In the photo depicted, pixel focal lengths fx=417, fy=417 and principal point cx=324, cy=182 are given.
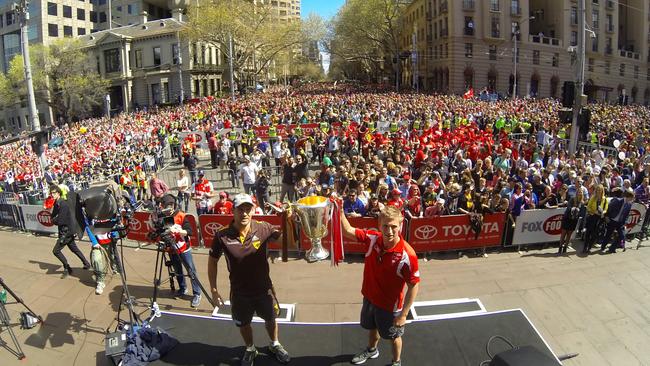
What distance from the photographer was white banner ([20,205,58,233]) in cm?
1125

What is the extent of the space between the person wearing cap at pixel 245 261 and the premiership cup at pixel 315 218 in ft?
1.15

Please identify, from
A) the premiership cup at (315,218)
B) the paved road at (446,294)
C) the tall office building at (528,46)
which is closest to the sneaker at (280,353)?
the paved road at (446,294)

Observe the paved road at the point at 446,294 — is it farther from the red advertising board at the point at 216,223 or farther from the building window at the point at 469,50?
the building window at the point at 469,50

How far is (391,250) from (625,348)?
13.5 ft

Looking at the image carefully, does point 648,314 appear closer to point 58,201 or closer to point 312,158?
point 58,201

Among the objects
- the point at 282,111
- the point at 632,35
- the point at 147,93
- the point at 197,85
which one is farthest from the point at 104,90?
the point at 632,35

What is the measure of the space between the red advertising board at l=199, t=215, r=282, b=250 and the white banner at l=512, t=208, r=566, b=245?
527cm

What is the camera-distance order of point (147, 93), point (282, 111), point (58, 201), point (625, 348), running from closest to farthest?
point (625, 348), point (58, 201), point (282, 111), point (147, 93)

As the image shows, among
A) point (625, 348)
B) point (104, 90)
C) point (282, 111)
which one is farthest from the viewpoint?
point (104, 90)

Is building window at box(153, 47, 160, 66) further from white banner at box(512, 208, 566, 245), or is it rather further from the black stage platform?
the black stage platform

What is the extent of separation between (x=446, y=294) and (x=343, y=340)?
8.60 feet

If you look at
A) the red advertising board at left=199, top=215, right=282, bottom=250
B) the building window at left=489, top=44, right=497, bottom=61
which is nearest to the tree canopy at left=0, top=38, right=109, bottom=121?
the building window at left=489, top=44, right=497, bottom=61

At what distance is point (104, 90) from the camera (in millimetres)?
54719

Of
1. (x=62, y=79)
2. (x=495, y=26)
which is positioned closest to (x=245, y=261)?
(x=62, y=79)
